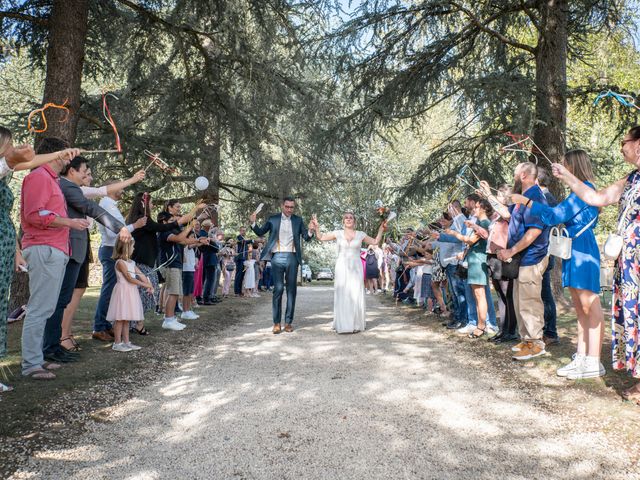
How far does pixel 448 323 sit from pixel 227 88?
708cm

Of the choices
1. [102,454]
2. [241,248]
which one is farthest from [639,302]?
[241,248]

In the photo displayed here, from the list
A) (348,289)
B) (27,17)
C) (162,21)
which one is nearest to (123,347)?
(348,289)

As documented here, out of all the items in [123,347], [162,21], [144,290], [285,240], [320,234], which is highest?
[162,21]

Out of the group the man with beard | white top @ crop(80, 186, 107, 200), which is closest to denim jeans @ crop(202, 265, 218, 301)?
white top @ crop(80, 186, 107, 200)

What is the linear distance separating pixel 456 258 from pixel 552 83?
371cm

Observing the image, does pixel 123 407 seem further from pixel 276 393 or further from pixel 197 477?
pixel 197 477

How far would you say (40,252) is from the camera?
503 centimetres

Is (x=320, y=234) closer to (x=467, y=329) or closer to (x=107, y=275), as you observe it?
(x=467, y=329)

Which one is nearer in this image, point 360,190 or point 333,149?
point 333,149

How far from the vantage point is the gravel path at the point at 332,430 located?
3.20 metres

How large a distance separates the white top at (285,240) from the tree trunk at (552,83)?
456 centimetres

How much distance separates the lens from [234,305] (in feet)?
46.1

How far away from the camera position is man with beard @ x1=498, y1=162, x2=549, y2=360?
6.10 m

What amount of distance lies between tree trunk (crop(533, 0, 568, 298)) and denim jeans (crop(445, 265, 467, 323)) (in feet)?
9.42
